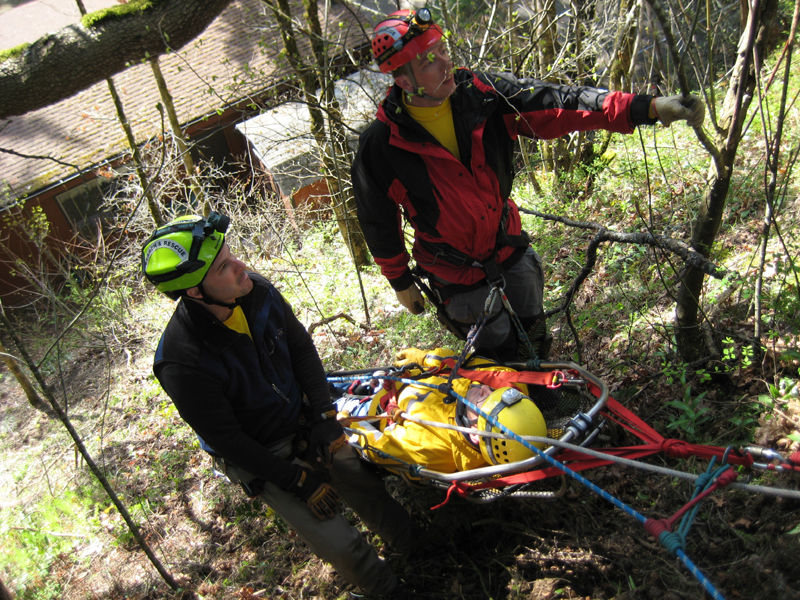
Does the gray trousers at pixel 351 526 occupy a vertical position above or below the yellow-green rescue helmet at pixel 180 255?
below

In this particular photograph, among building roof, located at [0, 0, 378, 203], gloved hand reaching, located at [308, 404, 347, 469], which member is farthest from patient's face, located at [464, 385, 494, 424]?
building roof, located at [0, 0, 378, 203]

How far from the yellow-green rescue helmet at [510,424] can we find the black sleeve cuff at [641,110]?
1.42 metres

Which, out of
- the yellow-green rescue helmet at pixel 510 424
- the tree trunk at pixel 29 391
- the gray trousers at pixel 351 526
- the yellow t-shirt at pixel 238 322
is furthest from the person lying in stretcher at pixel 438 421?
the tree trunk at pixel 29 391

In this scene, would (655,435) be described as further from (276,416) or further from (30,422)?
(30,422)

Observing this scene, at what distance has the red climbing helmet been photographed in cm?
289

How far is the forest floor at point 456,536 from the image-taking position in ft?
7.61

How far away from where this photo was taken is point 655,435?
2256mm

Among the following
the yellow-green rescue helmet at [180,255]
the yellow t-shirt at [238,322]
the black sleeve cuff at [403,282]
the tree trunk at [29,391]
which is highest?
the yellow-green rescue helmet at [180,255]

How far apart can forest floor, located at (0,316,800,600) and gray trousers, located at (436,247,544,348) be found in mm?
849

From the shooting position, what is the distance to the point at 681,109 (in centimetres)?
226

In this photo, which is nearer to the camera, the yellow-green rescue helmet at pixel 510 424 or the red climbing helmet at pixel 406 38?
the yellow-green rescue helmet at pixel 510 424

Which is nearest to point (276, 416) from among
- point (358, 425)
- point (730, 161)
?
point (358, 425)

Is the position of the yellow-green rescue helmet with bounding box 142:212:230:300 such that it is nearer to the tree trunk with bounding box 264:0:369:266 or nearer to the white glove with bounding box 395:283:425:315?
the white glove with bounding box 395:283:425:315

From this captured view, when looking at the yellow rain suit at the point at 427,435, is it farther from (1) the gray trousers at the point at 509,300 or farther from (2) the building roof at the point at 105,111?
(2) the building roof at the point at 105,111
